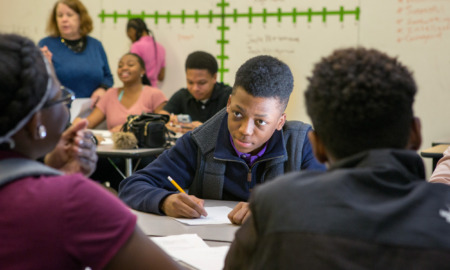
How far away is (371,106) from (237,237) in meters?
0.37

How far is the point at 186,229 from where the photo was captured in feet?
6.05

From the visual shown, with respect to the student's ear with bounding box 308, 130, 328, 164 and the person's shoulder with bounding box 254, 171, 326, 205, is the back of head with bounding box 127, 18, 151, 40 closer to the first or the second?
the student's ear with bounding box 308, 130, 328, 164

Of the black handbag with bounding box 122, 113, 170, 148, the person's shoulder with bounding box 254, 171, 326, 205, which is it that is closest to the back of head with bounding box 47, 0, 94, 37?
the black handbag with bounding box 122, 113, 170, 148

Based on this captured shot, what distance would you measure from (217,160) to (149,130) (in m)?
1.84

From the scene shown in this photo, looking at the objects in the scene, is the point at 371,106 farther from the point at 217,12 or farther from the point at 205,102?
the point at 217,12

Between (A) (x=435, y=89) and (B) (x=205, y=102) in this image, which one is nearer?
(B) (x=205, y=102)

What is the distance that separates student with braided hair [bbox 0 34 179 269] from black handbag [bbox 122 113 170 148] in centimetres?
295

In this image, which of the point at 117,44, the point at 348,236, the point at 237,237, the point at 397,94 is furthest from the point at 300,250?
the point at 117,44

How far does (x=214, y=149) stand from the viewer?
7.43 ft

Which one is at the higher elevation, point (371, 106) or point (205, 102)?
point (371, 106)

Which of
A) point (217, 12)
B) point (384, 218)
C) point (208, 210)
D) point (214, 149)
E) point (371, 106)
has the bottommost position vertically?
point (208, 210)

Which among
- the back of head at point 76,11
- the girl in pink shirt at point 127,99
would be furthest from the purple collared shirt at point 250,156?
the back of head at point 76,11

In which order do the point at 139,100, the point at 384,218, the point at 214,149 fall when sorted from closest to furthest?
the point at 384,218, the point at 214,149, the point at 139,100

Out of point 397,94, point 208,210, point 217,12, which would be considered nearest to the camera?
point 397,94
